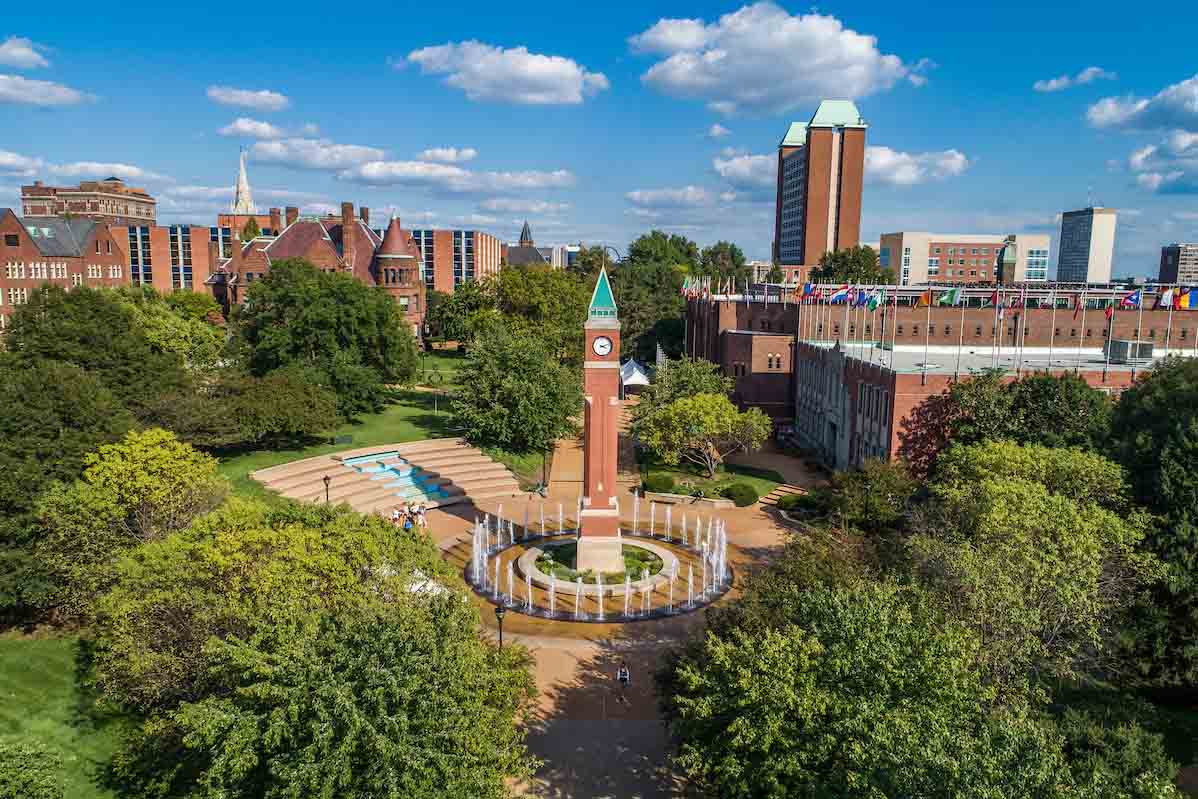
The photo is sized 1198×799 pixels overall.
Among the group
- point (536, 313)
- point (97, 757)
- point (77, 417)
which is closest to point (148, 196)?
point (536, 313)

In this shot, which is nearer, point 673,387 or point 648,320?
point 673,387

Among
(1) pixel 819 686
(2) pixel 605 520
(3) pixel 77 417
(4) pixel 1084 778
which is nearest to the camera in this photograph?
(4) pixel 1084 778

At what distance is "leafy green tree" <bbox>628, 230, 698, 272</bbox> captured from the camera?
128 metres

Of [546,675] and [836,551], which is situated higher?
[836,551]

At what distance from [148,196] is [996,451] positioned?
174m

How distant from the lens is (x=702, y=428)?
42.5 meters

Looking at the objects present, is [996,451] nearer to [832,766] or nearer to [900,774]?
[832,766]

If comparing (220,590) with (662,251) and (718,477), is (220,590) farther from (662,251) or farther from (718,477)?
(662,251)

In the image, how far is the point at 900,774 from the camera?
11211 millimetres

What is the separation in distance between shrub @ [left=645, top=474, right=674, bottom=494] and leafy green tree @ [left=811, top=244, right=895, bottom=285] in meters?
65.4

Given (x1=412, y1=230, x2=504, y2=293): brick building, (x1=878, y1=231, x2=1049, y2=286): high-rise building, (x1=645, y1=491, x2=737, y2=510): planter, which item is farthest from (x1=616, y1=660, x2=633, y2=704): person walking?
(x1=878, y1=231, x2=1049, y2=286): high-rise building

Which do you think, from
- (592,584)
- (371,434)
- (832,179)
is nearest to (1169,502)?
(592,584)

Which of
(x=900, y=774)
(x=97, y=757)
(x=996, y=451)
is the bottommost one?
(x=97, y=757)

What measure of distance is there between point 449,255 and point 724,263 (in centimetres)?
4524
